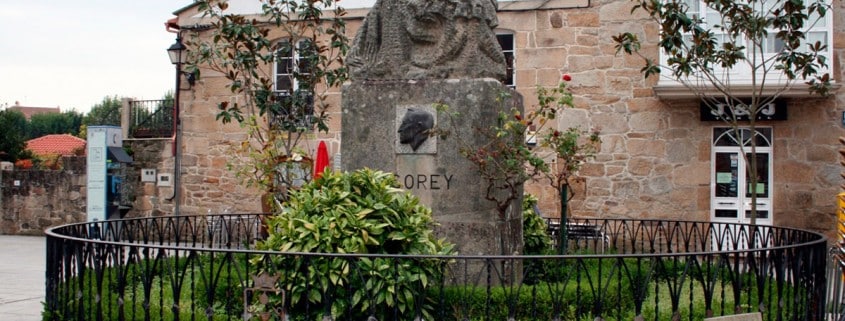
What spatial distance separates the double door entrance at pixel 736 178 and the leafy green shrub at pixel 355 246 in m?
9.98

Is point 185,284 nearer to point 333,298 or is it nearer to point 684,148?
point 333,298

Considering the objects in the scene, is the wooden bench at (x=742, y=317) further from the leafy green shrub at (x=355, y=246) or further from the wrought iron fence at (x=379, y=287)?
the leafy green shrub at (x=355, y=246)

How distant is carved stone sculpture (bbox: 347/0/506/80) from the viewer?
7.64m

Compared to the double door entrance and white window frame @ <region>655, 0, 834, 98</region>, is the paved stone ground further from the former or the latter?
the double door entrance

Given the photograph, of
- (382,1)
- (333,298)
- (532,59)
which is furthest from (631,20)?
(333,298)

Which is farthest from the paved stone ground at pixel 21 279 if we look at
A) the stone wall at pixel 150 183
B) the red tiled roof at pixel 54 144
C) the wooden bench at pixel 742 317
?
the red tiled roof at pixel 54 144

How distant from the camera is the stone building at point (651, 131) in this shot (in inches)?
585

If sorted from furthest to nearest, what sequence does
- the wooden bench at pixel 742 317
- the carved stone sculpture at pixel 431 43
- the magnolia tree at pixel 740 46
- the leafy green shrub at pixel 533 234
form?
the magnolia tree at pixel 740 46
the leafy green shrub at pixel 533 234
the carved stone sculpture at pixel 431 43
the wooden bench at pixel 742 317

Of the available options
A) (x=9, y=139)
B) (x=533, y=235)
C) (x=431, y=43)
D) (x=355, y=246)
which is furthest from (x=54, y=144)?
(x=355, y=246)

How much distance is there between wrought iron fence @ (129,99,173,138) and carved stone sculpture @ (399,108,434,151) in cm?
1228

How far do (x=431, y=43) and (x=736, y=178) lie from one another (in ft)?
29.8

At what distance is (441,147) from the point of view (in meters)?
7.55

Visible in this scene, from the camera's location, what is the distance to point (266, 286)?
5.61 metres

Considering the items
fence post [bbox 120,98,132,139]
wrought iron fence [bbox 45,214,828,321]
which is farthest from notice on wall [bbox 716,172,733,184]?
fence post [bbox 120,98,132,139]
